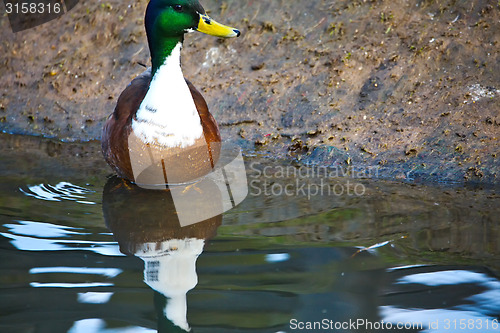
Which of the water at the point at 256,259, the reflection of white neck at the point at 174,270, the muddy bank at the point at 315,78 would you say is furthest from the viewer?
the muddy bank at the point at 315,78

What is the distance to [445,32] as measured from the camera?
5547 millimetres

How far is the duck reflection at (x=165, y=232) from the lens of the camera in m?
3.15

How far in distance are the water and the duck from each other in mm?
230

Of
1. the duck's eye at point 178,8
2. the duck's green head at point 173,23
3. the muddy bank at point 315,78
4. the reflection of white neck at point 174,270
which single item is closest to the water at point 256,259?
the reflection of white neck at point 174,270

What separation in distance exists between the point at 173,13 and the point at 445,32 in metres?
2.56

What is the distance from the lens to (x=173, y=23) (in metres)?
4.32

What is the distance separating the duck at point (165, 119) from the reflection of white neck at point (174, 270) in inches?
30.0

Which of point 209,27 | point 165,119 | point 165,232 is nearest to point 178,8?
point 209,27

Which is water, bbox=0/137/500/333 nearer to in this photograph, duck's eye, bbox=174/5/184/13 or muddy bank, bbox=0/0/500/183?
muddy bank, bbox=0/0/500/183

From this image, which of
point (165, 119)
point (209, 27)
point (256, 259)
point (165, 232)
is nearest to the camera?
point (256, 259)

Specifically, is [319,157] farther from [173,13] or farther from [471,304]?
[471,304]

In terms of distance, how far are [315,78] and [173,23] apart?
1.79 m

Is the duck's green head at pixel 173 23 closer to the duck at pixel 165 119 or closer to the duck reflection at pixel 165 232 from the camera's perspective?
the duck at pixel 165 119

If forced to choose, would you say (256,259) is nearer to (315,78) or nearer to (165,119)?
(165,119)
